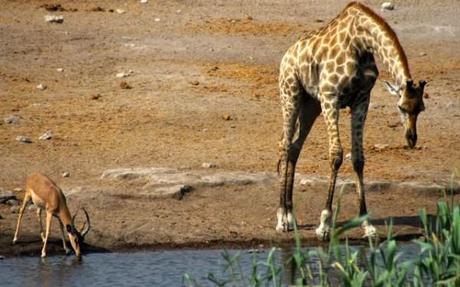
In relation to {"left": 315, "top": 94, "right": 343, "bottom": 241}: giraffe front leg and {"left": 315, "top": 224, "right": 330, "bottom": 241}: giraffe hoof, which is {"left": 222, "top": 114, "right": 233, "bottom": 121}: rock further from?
Result: {"left": 315, "top": 224, "right": 330, "bottom": 241}: giraffe hoof

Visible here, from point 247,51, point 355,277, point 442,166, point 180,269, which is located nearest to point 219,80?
point 247,51

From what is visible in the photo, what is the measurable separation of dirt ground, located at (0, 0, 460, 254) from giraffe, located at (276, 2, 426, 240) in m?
0.49

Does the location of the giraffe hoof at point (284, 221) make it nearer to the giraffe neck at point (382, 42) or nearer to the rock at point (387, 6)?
the giraffe neck at point (382, 42)

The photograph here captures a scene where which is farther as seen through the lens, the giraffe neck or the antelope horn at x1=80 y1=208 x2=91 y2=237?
the giraffe neck

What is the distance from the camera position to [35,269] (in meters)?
11.7

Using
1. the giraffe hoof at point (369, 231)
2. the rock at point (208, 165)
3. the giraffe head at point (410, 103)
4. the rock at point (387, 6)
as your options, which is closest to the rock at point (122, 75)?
the rock at point (208, 165)

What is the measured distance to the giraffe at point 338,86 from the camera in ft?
41.3

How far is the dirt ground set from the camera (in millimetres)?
13312

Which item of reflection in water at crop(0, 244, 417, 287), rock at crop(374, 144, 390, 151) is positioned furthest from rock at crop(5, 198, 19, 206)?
rock at crop(374, 144, 390, 151)

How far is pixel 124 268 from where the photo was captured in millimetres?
11766

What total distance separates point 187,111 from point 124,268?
534 centimetres

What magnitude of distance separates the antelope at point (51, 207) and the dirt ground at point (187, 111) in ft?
0.89

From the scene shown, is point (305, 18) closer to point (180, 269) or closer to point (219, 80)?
point (219, 80)

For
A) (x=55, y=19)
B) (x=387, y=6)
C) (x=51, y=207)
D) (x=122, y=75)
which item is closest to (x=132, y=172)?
(x=51, y=207)
